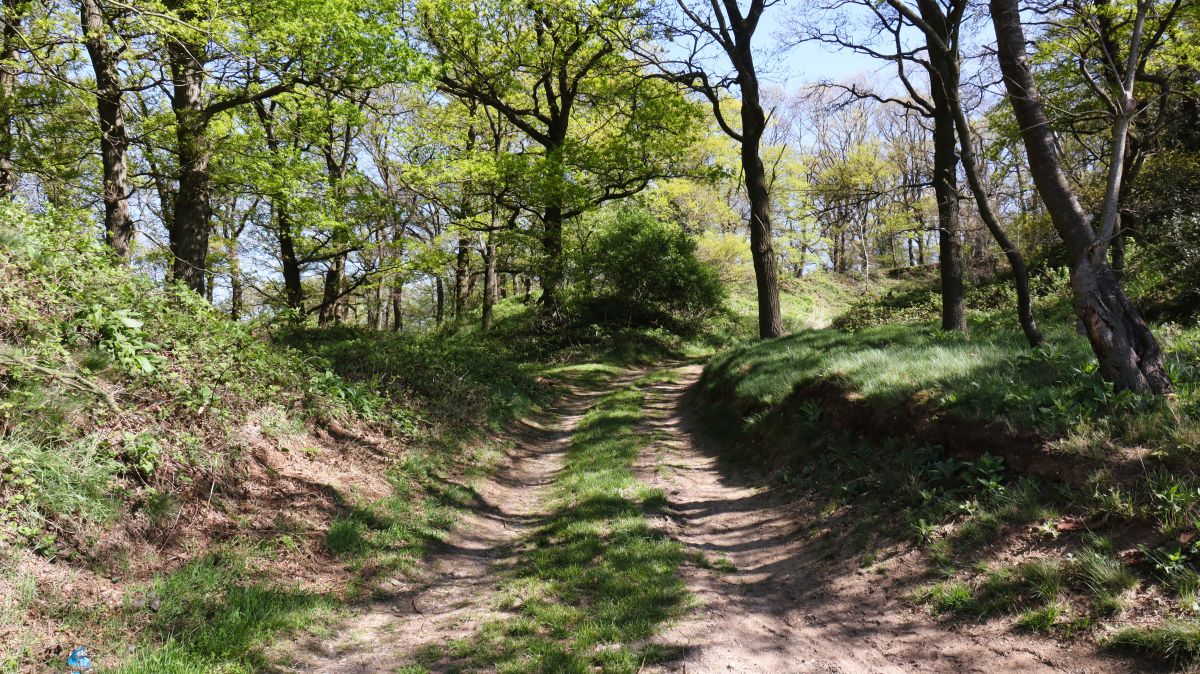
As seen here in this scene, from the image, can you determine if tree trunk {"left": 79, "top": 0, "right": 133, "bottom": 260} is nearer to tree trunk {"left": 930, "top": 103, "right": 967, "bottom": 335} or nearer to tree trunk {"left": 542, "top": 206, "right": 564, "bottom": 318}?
tree trunk {"left": 542, "top": 206, "right": 564, "bottom": 318}

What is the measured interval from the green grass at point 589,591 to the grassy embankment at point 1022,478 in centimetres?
170

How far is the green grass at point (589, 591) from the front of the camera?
368 cm

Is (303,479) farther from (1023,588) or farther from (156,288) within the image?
(1023,588)

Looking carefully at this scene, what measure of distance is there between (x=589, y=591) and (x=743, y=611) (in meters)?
1.23

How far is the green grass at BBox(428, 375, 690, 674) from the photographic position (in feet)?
12.1

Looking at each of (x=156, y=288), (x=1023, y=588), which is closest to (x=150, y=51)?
(x=156, y=288)

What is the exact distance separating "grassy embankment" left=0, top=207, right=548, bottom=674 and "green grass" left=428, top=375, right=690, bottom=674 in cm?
129

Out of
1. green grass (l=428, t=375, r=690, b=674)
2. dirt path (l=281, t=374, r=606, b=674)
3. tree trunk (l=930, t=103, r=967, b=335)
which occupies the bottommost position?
dirt path (l=281, t=374, r=606, b=674)

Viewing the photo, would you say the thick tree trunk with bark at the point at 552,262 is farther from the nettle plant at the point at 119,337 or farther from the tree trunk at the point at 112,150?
the nettle plant at the point at 119,337

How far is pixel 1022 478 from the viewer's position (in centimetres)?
434

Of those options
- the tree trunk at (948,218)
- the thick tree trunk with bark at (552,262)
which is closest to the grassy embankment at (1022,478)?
the tree trunk at (948,218)

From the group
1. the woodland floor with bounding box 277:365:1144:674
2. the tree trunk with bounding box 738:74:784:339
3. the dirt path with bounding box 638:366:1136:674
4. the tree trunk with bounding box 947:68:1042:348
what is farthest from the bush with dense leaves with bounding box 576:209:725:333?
the dirt path with bounding box 638:366:1136:674

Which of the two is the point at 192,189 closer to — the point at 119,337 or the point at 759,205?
the point at 119,337

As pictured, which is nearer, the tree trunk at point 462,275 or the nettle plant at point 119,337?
the nettle plant at point 119,337
